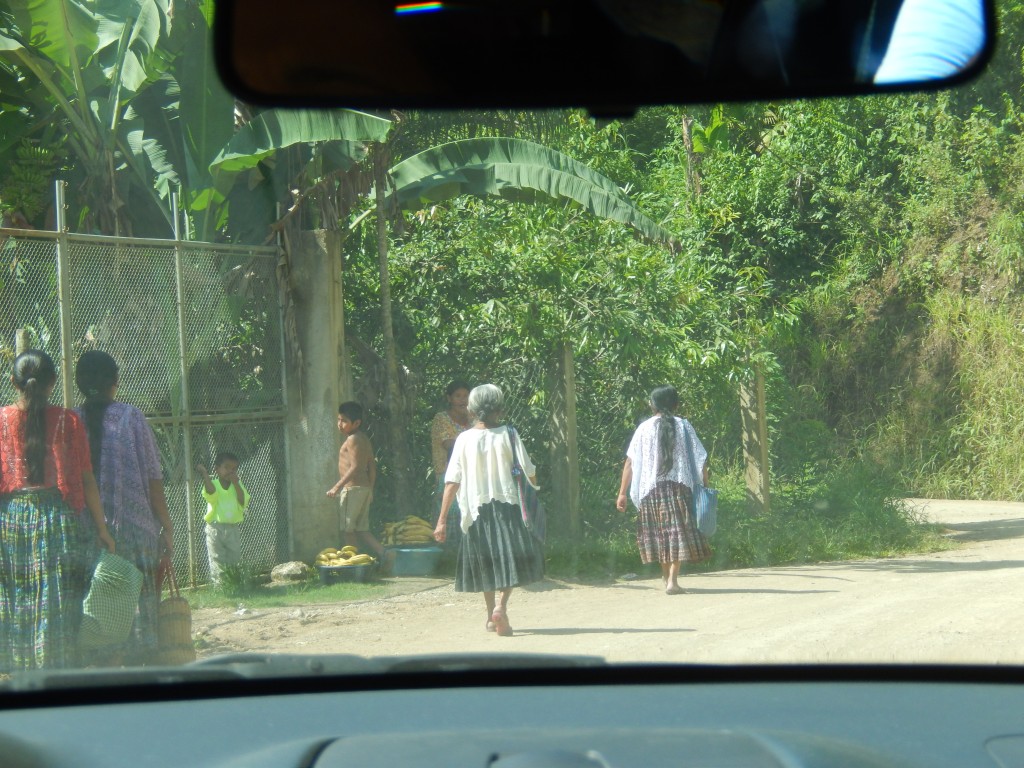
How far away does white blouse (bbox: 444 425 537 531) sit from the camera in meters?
6.87

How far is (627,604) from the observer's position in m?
7.55

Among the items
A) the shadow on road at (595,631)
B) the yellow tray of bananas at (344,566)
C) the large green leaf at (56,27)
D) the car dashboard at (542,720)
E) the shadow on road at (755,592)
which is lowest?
the shadow on road at (755,592)

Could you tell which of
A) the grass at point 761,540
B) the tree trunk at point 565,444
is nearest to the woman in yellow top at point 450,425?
the grass at point 761,540

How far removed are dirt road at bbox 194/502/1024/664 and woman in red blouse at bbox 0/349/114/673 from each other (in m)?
1.03

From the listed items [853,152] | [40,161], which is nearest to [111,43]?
[40,161]

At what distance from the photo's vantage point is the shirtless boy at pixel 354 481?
926cm

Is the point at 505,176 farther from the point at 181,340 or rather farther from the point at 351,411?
the point at 181,340

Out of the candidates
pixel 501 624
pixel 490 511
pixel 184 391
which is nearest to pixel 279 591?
pixel 184 391

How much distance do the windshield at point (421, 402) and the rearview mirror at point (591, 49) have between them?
305 centimetres

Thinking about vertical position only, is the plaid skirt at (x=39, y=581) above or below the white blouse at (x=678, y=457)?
below

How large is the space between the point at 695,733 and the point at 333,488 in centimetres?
730

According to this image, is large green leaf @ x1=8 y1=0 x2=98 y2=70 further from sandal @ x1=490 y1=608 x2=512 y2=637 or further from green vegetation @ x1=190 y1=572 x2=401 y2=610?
sandal @ x1=490 y1=608 x2=512 y2=637

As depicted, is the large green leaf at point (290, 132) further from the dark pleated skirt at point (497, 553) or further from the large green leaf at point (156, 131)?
the dark pleated skirt at point (497, 553)

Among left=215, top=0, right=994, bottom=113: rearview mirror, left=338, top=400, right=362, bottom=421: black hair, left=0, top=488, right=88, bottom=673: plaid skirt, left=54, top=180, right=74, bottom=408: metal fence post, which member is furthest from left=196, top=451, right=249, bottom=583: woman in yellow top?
left=215, top=0, right=994, bottom=113: rearview mirror
